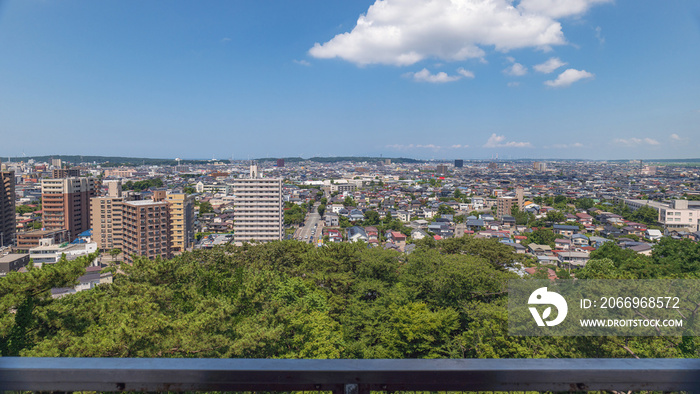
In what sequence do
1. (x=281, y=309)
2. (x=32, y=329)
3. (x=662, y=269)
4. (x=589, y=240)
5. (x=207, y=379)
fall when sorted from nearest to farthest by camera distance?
1. (x=207, y=379)
2. (x=32, y=329)
3. (x=281, y=309)
4. (x=662, y=269)
5. (x=589, y=240)

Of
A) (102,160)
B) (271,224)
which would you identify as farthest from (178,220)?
(102,160)

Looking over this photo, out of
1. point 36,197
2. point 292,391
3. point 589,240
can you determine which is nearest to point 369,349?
point 292,391

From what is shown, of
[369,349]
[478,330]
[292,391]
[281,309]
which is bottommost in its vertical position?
[369,349]

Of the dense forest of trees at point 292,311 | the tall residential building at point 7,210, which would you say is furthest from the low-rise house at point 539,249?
the tall residential building at point 7,210

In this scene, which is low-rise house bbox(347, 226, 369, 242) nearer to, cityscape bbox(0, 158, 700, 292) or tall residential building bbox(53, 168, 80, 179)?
cityscape bbox(0, 158, 700, 292)

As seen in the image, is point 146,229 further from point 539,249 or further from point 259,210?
point 539,249

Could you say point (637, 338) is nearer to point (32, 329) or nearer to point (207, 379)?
point (207, 379)

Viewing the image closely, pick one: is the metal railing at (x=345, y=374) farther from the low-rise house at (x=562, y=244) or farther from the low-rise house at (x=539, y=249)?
the low-rise house at (x=562, y=244)
